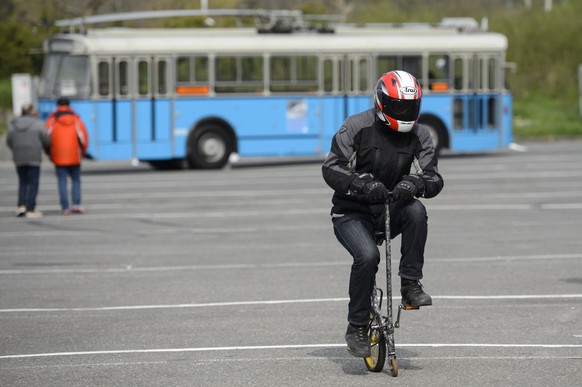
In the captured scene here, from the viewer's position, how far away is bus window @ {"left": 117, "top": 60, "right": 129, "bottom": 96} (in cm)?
2892

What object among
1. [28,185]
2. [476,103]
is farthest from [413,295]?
[476,103]

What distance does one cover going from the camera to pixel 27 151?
1991 centimetres

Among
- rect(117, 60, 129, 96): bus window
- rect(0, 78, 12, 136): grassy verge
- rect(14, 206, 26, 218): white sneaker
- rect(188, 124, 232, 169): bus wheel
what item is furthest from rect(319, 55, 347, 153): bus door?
rect(0, 78, 12, 136): grassy verge

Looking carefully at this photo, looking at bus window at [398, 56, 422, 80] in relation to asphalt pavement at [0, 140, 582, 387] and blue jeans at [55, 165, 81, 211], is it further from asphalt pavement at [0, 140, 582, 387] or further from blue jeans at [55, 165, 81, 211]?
blue jeans at [55, 165, 81, 211]

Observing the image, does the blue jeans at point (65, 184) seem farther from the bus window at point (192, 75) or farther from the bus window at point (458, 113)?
the bus window at point (458, 113)

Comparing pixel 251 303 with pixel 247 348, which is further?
pixel 251 303

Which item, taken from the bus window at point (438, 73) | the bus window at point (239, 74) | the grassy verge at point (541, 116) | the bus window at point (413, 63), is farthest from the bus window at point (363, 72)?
the grassy verge at point (541, 116)

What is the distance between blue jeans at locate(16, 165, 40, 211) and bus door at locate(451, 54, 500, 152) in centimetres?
1352

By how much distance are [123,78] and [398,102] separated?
861 inches

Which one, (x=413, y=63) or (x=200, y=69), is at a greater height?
(x=413, y=63)

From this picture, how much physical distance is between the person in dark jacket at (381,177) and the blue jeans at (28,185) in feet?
40.5

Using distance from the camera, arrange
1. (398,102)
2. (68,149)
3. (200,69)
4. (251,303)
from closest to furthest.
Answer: (398,102) < (251,303) < (68,149) < (200,69)

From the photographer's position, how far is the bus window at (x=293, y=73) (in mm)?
30312

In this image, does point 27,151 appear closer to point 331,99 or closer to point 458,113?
point 331,99
